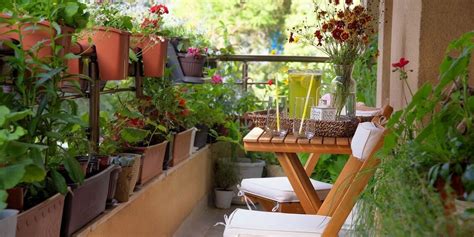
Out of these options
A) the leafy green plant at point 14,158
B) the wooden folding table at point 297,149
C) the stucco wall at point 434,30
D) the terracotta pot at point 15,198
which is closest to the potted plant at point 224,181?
the wooden folding table at point 297,149

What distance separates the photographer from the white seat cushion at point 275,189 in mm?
3490

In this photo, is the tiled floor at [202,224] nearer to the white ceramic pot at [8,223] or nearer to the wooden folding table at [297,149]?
the wooden folding table at [297,149]

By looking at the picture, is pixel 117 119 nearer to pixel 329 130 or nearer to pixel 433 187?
pixel 329 130

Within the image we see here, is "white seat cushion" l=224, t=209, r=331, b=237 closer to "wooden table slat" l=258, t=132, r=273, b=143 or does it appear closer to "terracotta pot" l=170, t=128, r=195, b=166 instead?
"wooden table slat" l=258, t=132, r=273, b=143

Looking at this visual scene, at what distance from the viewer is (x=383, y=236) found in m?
1.38

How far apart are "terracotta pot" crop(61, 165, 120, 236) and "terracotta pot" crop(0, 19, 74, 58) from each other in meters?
0.46

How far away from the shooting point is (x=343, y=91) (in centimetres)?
344

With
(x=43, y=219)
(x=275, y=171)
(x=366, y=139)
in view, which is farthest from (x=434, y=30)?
(x=275, y=171)

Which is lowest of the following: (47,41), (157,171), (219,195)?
(219,195)

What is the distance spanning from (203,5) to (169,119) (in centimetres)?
963

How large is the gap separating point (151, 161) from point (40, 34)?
4.56ft

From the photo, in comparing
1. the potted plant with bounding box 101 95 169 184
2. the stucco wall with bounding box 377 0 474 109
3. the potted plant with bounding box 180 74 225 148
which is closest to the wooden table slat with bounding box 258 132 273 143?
the potted plant with bounding box 101 95 169 184

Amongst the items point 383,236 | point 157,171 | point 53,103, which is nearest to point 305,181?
point 157,171

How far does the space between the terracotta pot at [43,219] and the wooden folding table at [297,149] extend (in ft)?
3.49
